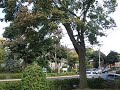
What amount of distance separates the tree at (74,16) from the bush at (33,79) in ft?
15.9

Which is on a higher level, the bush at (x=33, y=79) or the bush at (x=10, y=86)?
the bush at (x=33, y=79)

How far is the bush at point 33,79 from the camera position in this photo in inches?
741

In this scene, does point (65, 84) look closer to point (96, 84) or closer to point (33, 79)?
point (96, 84)

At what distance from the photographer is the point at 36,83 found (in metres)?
18.9

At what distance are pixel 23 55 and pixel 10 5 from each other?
4335 centimetres

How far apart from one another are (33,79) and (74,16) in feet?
27.4

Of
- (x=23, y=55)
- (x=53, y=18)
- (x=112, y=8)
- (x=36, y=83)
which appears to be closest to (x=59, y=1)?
Result: (x=53, y=18)

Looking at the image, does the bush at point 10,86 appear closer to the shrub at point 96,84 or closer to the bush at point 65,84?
the bush at point 65,84

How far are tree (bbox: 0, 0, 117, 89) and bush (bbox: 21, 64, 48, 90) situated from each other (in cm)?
485

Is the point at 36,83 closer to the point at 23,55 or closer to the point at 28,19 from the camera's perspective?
the point at 28,19

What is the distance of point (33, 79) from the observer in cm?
1906

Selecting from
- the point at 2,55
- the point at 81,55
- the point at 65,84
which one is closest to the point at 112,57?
the point at 2,55

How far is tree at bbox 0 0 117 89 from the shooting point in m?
23.8

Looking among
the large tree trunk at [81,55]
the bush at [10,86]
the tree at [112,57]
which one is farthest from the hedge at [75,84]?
the tree at [112,57]
